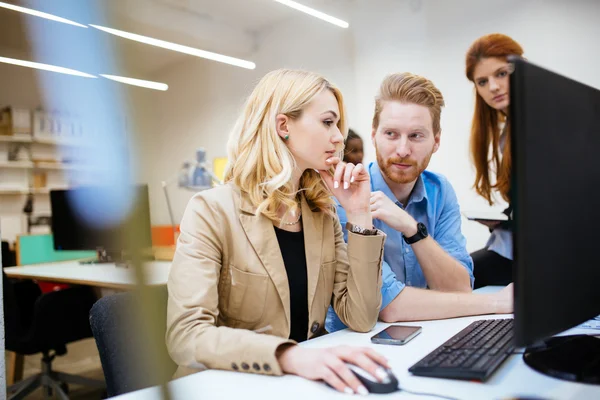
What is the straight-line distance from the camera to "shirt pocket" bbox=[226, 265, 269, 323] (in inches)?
46.1

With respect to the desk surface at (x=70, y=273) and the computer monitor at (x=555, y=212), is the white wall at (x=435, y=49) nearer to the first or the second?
the desk surface at (x=70, y=273)

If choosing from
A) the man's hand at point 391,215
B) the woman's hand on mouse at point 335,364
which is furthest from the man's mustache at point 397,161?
the woman's hand on mouse at point 335,364

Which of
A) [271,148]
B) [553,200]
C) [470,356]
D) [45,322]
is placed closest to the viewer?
[553,200]

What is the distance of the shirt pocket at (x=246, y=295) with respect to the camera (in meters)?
1.17

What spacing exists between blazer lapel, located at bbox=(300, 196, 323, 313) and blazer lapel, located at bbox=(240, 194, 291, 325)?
75 mm

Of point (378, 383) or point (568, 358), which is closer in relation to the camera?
point (378, 383)

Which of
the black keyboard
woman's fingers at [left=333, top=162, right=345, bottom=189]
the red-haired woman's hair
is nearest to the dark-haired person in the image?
the red-haired woman's hair

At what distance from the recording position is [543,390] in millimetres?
703

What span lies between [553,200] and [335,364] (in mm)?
405

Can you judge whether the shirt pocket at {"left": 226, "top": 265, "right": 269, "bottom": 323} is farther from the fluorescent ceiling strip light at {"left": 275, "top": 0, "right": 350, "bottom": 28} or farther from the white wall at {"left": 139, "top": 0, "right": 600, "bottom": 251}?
the fluorescent ceiling strip light at {"left": 275, "top": 0, "right": 350, "bottom": 28}

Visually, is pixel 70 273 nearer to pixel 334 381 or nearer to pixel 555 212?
pixel 334 381

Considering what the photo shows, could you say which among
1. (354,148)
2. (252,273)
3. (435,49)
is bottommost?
(252,273)

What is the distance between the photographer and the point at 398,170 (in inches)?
68.7

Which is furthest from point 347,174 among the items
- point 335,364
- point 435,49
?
point 435,49
